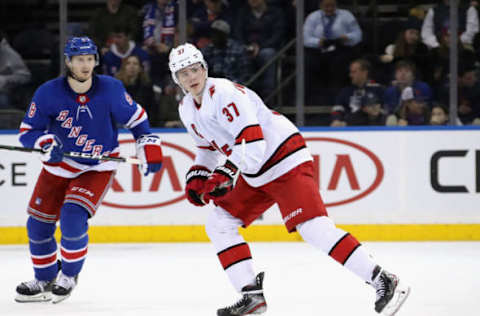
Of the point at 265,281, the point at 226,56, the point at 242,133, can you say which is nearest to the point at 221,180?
the point at 242,133

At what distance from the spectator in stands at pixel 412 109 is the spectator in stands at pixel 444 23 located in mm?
389

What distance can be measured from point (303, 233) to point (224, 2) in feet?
12.1

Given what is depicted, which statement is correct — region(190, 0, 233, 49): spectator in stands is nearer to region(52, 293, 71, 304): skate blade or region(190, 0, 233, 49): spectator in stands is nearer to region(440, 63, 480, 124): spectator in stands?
region(440, 63, 480, 124): spectator in stands

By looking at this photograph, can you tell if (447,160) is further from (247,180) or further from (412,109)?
(247,180)

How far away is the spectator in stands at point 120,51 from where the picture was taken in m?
6.80

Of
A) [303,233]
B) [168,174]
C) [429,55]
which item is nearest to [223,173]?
[303,233]

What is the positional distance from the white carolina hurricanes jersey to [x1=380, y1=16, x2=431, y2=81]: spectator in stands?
318 centimetres

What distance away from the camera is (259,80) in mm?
6742

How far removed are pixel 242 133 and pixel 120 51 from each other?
3675 millimetres

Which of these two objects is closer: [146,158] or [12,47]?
[146,158]

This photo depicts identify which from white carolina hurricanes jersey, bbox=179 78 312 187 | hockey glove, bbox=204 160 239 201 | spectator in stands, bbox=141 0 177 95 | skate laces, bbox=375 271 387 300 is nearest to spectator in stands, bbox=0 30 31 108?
spectator in stands, bbox=141 0 177 95

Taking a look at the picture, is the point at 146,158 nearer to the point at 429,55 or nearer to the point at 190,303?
the point at 190,303

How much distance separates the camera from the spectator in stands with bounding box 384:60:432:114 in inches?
258

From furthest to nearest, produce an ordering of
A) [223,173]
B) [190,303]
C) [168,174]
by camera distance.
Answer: [168,174] → [190,303] → [223,173]
